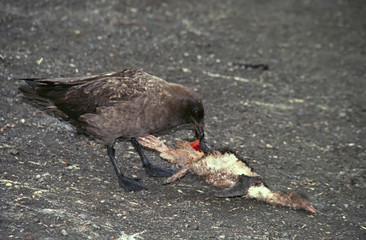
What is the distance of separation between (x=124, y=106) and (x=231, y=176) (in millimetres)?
1325

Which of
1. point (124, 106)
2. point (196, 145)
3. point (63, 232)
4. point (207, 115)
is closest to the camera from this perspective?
point (63, 232)

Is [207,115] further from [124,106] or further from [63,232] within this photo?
[63,232]

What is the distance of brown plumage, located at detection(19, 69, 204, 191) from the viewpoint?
492 cm

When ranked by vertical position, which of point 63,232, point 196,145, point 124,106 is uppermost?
point 124,106

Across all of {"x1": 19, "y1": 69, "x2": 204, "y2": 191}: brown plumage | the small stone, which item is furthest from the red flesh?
the small stone

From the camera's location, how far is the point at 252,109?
6949 millimetres

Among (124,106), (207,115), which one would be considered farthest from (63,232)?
(207,115)

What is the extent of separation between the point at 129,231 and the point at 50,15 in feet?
16.1

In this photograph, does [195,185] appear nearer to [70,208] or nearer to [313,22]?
[70,208]

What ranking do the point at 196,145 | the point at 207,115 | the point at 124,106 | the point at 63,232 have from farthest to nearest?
the point at 207,115 → the point at 196,145 → the point at 124,106 → the point at 63,232

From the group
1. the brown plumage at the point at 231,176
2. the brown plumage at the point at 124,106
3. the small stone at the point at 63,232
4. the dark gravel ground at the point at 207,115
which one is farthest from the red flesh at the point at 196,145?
the small stone at the point at 63,232

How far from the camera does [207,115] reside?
21.4 feet

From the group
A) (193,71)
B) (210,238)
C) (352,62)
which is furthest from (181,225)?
(352,62)

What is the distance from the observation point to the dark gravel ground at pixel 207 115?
4488mm
